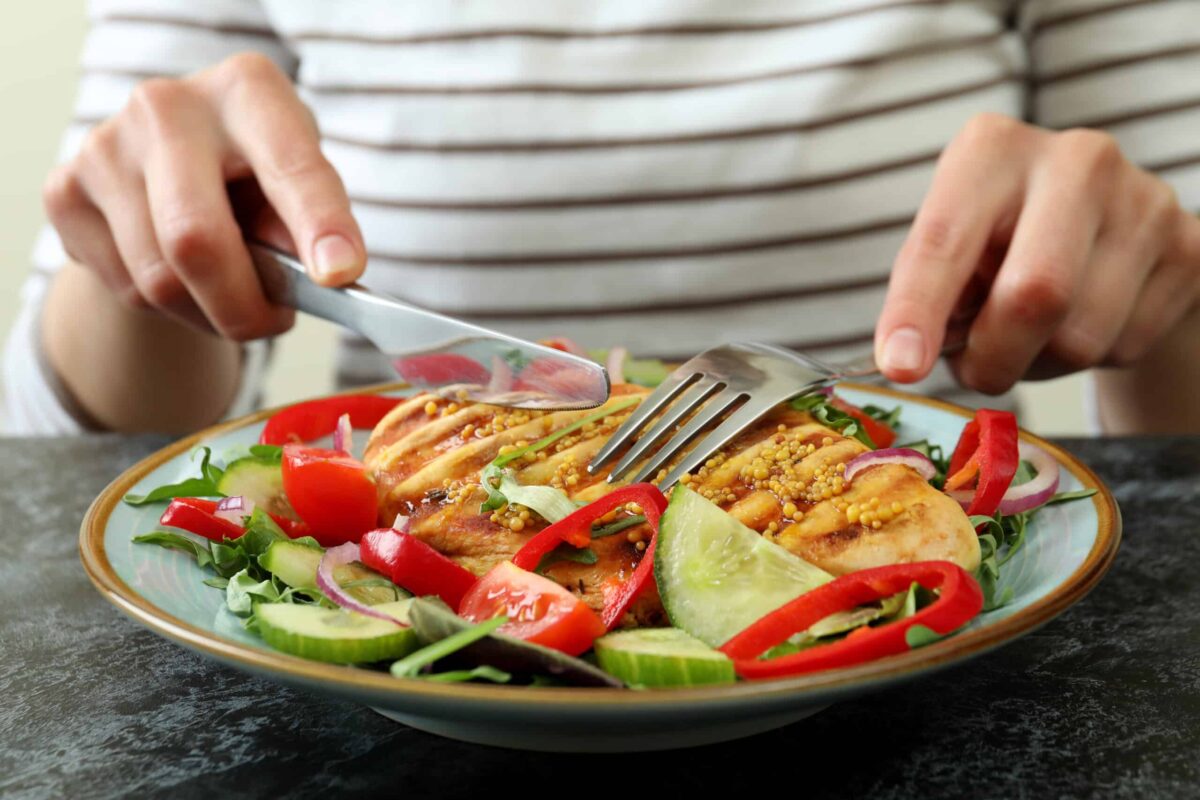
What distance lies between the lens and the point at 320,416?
231cm

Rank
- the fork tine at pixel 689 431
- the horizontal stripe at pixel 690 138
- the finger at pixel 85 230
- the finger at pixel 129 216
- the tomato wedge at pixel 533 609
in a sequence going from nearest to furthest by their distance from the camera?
the tomato wedge at pixel 533 609 < the fork tine at pixel 689 431 < the finger at pixel 129 216 < the finger at pixel 85 230 < the horizontal stripe at pixel 690 138

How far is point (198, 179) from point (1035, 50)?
253cm

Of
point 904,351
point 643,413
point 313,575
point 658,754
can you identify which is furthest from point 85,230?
point 658,754

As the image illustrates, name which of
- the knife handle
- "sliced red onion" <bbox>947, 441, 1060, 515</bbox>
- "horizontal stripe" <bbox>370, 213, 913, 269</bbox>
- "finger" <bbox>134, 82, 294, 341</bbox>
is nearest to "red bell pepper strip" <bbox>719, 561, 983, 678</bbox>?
"sliced red onion" <bbox>947, 441, 1060, 515</bbox>

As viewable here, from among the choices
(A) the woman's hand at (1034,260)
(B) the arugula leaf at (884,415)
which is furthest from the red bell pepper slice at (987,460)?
(B) the arugula leaf at (884,415)

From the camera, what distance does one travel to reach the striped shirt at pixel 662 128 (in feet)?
10.9

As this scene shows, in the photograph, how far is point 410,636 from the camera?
1.36m

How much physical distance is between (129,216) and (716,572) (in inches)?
66.9

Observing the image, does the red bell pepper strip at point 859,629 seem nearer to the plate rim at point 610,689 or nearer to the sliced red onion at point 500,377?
the plate rim at point 610,689

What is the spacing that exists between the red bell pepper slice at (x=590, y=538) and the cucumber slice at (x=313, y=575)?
182 mm

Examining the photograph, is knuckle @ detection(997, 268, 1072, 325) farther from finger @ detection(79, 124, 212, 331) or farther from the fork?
finger @ detection(79, 124, 212, 331)

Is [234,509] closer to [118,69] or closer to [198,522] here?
[198,522]

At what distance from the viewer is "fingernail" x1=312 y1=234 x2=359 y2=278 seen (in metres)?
2.06

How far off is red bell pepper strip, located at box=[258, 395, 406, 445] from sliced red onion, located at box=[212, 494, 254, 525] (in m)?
0.37
